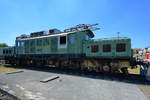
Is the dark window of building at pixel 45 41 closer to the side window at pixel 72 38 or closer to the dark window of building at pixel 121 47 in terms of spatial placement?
the side window at pixel 72 38

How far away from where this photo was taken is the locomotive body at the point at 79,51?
7.49 meters

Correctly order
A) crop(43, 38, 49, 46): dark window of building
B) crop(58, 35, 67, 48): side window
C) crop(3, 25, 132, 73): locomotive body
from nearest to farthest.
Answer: crop(3, 25, 132, 73): locomotive body < crop(58, 35, 67, 48): side window < crop(43, 38, 49, 46): dark window of building

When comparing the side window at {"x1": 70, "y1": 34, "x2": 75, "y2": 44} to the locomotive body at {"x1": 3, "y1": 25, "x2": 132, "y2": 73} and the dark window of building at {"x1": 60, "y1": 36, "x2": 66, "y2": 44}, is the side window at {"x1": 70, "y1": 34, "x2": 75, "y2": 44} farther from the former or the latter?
the dark window of building at {"x1": 60, "y1": 36, "x2": 66, "y2": 44}

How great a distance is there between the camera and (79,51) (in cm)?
913

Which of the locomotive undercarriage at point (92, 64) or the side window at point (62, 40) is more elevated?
the side window at point (62, 40)

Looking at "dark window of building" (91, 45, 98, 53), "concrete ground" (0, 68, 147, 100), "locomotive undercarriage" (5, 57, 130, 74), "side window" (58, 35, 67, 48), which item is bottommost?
"concrete ground" (0, 68, 147, 100)

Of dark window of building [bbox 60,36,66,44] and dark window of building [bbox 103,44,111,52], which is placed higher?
dark window of building [bbox 60,36,66,44]

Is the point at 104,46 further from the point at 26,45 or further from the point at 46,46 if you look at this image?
the point at 26,45

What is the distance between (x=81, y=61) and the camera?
29.7 feet

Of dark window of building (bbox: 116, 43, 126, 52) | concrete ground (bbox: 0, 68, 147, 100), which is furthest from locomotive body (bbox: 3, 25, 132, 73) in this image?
concrete ground (bbox: 0, 68, 147, 100)

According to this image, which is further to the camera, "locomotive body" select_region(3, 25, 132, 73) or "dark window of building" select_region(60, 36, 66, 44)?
"dark window of building" select_region(60, 36, 66, 44)

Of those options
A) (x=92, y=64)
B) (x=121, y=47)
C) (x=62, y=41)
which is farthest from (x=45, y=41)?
(x=121, y=47)

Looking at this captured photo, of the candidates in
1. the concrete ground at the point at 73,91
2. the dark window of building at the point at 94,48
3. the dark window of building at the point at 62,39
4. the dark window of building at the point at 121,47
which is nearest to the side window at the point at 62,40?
Answer: the dark window of building at the point at 62,39

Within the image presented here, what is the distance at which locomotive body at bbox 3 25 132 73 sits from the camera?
7.49 metres
